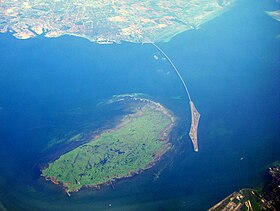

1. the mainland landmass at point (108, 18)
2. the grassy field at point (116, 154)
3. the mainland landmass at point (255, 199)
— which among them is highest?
the mainland landmass at point (108, 18)

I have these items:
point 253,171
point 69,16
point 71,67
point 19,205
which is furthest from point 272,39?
point 19,205

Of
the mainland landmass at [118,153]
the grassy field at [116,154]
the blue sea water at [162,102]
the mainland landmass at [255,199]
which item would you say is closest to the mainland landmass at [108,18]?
the blue sea water at [162,102]

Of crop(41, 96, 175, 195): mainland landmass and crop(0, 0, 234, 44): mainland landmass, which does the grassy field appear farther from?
crop(0, 0, 234, 44): mainland landmass

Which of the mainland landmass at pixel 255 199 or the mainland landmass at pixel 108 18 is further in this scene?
the mainland landmass at pixel 108 18

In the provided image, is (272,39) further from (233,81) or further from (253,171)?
(253,171)

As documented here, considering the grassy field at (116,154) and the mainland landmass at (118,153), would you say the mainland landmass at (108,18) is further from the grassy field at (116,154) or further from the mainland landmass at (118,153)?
the grassy field at (116,154)

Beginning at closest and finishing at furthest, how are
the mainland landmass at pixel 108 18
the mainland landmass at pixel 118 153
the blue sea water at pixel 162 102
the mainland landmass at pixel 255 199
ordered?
1. the mainland landmass at pixel 255 199
2. the blue sea water at pixel 162 102
3. the mainland landmass at pixel 118 153
4. the mainland landmass at pixel 108 18

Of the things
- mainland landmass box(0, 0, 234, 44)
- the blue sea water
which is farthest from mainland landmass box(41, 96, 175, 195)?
mainland landmass box(0, 0, 234, 44)

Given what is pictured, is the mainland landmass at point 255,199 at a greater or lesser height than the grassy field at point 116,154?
greater

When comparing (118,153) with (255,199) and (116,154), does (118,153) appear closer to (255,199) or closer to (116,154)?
(116,154)

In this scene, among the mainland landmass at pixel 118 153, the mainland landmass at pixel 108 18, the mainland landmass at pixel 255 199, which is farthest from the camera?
the mainland landmass at pixel 108 18
